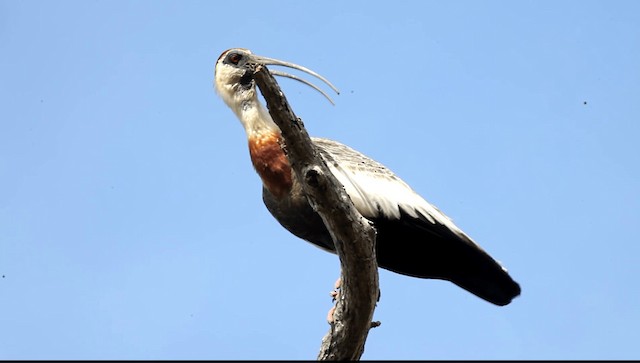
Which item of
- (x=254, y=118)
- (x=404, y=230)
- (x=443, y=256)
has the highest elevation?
(x=254, y=118)

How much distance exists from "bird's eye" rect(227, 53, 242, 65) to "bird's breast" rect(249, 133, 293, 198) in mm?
1011

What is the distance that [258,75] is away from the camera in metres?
6.53

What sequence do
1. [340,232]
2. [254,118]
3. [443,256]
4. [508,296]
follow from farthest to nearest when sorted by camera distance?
[254,118], [443,256], [508,296], [340,232]

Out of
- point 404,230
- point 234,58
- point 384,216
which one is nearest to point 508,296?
point 404,230

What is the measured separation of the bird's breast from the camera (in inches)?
346

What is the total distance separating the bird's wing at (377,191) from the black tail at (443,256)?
0.08m

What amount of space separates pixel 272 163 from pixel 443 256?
6.19ft

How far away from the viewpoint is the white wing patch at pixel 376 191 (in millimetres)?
8883

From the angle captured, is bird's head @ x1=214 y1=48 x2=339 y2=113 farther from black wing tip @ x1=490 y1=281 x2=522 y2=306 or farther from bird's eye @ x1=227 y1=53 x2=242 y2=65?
black wing tip @ x1=490 y1=281 x2=522 y2=306

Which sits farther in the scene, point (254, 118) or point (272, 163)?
point (254, 118)

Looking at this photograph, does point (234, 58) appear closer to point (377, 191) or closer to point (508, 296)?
point (377, 191)

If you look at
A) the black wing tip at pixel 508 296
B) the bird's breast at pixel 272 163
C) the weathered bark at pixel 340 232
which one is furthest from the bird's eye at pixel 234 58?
the black wing tip at pixel 508 296

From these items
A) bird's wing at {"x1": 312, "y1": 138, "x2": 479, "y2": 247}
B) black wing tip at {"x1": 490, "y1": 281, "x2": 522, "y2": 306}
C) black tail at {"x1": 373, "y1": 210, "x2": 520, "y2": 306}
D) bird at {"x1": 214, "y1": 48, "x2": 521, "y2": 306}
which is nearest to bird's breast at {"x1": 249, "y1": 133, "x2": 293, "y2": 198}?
bird at {"x1": 214, "y1": 48, "x2": 521, "y2": 306}

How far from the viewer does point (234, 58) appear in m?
9.69
